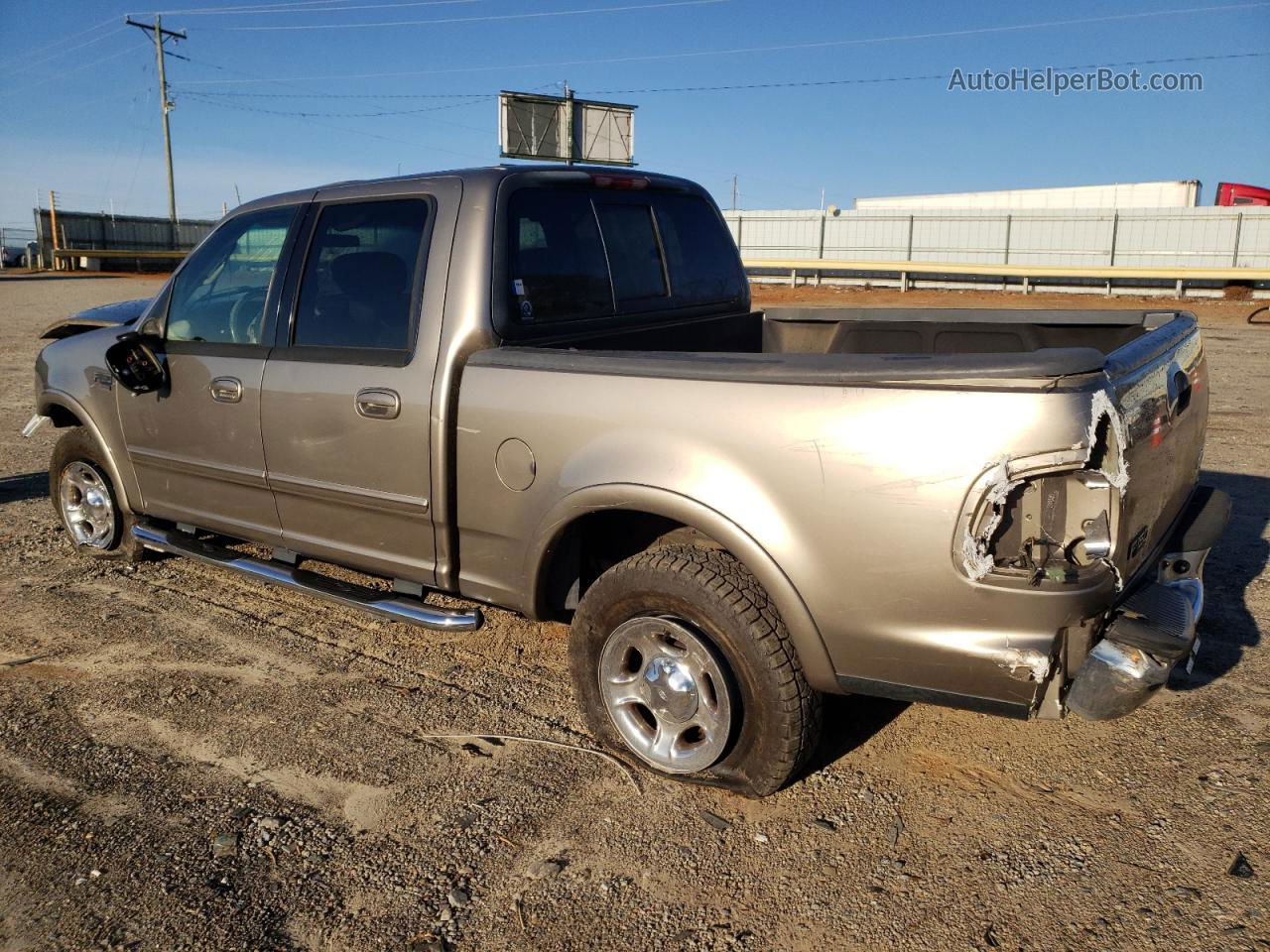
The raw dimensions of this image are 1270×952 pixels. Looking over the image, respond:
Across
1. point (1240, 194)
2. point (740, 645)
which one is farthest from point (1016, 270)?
point (740, 645)

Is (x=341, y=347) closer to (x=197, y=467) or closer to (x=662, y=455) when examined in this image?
(x=197, y=467)

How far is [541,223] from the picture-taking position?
4.00 meters

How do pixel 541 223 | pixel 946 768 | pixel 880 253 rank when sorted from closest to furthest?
pixel 946 768
pixel 541 223
pixel 880 253

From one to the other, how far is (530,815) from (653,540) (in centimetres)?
106

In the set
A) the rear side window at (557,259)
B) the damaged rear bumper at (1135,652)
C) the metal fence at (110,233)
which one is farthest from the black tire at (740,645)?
the metal fence at (110,233)

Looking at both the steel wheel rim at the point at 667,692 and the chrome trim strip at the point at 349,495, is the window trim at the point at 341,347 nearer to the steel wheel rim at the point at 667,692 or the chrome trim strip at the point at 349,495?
the chrome trim strip at the point at 349,495

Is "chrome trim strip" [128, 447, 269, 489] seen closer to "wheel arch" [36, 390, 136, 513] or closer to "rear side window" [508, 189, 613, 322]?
"wheel arch" [36, 390, 136, 513]

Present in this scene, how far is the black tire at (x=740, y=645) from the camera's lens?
3.02 metres

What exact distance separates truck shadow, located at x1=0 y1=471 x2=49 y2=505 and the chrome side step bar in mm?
2364

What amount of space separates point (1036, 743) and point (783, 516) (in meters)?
1.49

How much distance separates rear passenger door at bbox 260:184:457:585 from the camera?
3.81 m

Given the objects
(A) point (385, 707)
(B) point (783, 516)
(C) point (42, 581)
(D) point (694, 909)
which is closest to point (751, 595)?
(B) point (783, 516)

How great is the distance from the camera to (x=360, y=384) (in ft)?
12.9

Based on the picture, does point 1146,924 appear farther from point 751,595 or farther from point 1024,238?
point 1024,238
